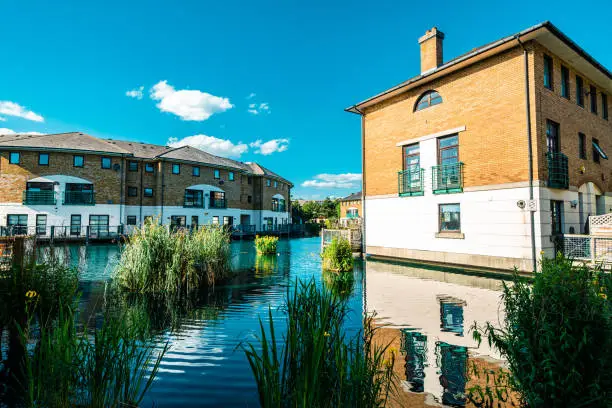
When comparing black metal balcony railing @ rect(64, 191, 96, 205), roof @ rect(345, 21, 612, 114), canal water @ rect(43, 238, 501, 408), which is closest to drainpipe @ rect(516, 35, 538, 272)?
roof @ rect(345, 21, 612, 114)

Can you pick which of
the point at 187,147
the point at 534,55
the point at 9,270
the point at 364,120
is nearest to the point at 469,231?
the point at 534,55

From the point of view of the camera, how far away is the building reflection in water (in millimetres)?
3477

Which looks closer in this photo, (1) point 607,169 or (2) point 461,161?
(2) point 461,161

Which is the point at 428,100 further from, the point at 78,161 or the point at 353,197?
the point at 353,197

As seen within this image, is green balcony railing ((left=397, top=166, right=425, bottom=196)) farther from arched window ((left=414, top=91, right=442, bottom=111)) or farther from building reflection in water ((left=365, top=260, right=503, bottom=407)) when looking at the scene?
building reflection in water ((left=365, top=260, right=503, bottom=407))

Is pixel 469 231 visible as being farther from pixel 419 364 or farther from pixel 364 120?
pixel 419 364

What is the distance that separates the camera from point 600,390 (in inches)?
89.4

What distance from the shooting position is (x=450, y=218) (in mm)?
13234

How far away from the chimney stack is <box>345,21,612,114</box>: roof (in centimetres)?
156

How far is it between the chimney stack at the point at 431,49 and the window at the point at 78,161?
28.9 meters

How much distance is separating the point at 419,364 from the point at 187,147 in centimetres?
3783

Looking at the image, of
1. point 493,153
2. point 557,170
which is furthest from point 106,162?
Answer: point 557,170

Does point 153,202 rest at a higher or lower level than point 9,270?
higher

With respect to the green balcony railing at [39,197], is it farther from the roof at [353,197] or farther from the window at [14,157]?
the roof at [353,197]
